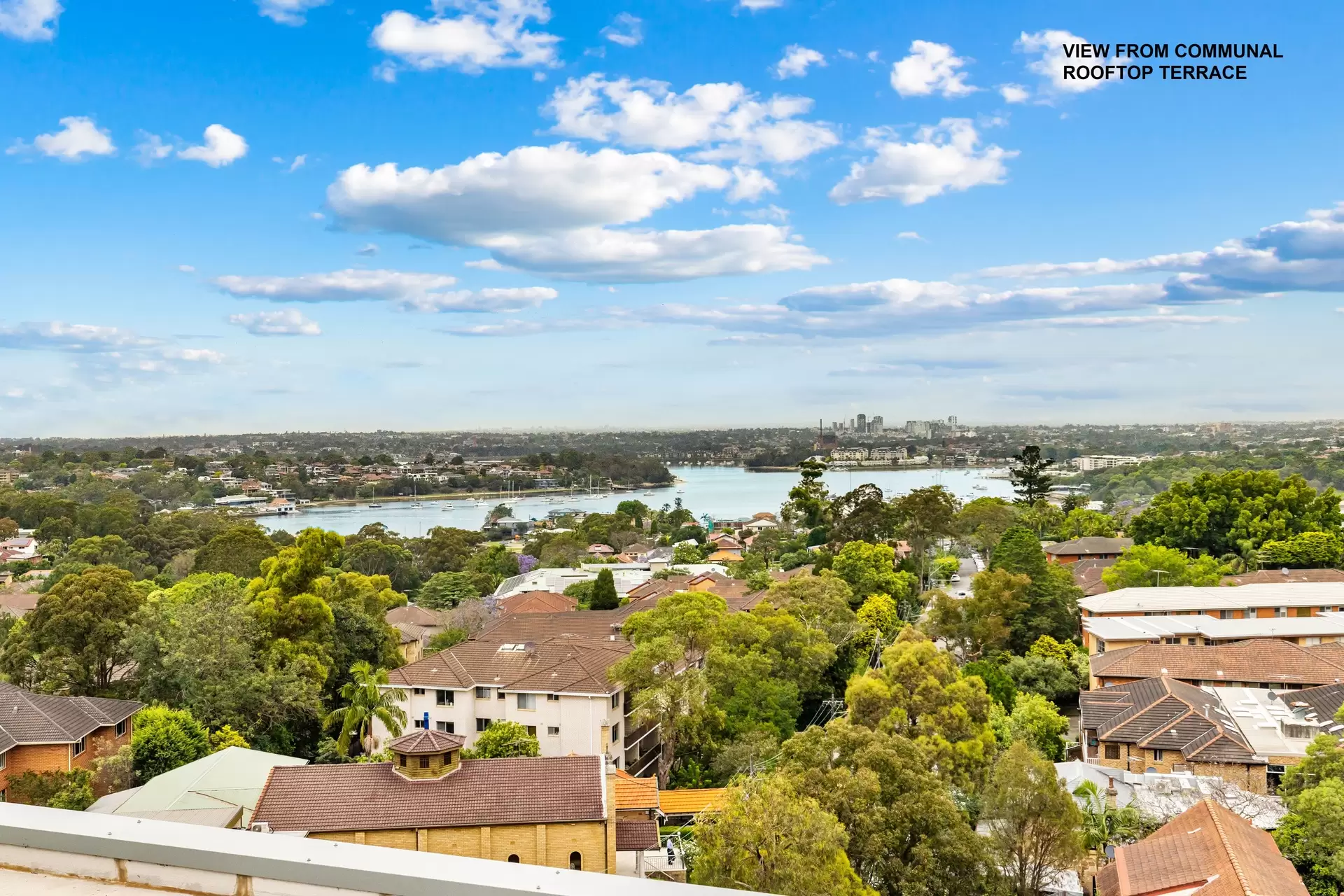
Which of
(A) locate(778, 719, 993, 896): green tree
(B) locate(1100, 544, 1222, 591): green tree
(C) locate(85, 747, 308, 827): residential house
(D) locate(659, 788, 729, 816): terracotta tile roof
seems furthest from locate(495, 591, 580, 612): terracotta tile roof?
(A) locate(778, 719, 993, 896): green tree

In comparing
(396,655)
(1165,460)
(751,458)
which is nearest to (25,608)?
(396,655)

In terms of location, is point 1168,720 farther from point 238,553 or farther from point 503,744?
point 238,553

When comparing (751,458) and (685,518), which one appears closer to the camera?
(685,518)

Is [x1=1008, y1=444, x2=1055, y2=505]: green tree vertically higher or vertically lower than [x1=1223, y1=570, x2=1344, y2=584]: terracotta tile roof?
higher

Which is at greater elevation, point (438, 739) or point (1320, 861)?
point (438, 739)

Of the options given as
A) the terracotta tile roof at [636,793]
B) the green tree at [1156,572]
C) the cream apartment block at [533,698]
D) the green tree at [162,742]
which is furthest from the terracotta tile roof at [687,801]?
the green tree at [1156,572]

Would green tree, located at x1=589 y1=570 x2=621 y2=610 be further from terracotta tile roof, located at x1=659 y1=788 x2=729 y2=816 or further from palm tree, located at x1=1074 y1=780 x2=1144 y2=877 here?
palm tree, located at x1=1074 y1=780 x2=1144 y2=877

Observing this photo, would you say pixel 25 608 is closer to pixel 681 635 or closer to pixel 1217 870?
pixel 681 635
